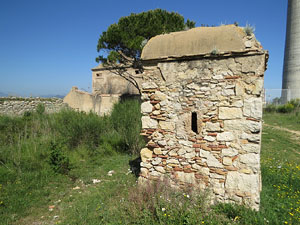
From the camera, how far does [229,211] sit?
320cm

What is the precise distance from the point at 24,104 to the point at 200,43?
15.6 meters

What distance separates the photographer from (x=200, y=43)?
3.54 meters

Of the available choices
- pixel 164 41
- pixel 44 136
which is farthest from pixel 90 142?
pixel 164 41

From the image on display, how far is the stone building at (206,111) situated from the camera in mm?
3250

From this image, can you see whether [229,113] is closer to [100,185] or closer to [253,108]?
[253,108]

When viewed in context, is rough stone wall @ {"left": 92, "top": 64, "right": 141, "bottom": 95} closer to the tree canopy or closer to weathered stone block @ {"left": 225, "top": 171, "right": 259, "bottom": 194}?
the tree canopy

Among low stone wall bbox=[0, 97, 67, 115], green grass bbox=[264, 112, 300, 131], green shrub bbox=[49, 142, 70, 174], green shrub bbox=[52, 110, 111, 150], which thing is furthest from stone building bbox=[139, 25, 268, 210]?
low stone wall bbox=[0, 97, 67, 115]

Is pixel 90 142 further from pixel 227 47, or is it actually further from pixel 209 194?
pixel 227 47

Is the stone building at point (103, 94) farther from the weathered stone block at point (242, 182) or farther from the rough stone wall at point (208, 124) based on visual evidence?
the weathered stone block at point (242, 182)

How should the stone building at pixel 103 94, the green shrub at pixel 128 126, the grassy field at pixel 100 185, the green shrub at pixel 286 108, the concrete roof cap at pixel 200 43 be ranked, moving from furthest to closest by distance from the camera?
the green shrub at pixel 286 108 → the stone building at pixel 103 94 → the green shrub at pixel 128 126 → the concrete roof cap at pixel 200 43 → the grassy field at pixel 100 185

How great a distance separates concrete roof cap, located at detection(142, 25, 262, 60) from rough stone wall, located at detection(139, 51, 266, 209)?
0.16 meters

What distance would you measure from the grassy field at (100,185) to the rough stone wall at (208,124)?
0.39m

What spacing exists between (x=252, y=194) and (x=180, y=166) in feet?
4.34

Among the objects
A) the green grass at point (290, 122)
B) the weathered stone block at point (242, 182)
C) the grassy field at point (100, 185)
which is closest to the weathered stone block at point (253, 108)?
the weathered stone block at point (242, 182)
